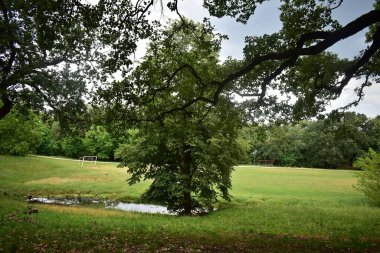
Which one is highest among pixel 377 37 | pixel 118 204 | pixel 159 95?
pixel 377 37

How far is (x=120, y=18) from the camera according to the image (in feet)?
34.9

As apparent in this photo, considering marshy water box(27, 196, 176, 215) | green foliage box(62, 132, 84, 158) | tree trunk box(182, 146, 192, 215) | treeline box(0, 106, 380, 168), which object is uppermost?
treeline box(0, 106, 380, 168)

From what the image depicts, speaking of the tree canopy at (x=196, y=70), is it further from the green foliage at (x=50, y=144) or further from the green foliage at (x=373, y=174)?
the green foliage at (x=50, y=144)

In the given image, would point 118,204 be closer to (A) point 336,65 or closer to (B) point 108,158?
(A) point 336,65

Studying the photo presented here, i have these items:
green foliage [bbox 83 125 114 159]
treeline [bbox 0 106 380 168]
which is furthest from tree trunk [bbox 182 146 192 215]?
green foliage [bbox 83 125 114 159]

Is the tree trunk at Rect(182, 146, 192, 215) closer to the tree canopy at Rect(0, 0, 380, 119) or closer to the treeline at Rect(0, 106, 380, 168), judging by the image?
the tree canopy at Rect(0, 0, 380, 119)

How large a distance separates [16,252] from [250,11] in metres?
10.8

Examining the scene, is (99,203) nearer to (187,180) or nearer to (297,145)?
(187,180)

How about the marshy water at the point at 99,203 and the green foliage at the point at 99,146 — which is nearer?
the marshy water at the point at 99,203

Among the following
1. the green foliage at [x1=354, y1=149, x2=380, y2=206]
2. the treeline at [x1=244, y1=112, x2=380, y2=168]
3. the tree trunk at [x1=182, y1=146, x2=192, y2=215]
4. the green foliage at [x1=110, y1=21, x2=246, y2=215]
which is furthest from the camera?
the treeline at [x1=244, y1=112, x2=380, y2=168]

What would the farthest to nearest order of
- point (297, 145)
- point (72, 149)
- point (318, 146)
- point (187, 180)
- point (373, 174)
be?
point (297, 145)
point (318, 146)
point (72, 149)
point (373, 174)
point (187, 180)

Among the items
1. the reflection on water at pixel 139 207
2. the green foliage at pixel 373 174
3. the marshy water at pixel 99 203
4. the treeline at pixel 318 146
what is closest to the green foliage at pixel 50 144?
the marshy water at pixel 99 203

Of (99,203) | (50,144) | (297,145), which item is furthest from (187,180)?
(297,145)

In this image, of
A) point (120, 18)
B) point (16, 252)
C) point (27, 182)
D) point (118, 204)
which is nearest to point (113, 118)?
point (120, 18)
